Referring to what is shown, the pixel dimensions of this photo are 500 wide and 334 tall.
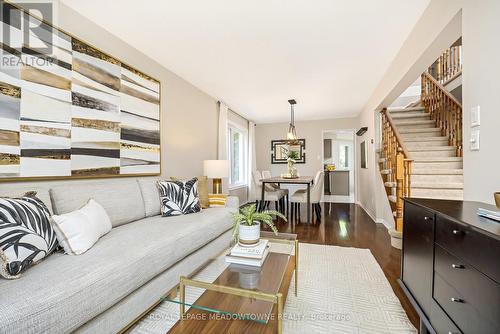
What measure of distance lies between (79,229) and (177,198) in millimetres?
1086

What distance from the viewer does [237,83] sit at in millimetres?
3701

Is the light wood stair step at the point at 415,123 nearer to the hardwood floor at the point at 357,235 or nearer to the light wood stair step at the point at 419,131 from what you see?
the light wood stair step at the point at 419,131

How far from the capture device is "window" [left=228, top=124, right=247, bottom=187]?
5.75 meters

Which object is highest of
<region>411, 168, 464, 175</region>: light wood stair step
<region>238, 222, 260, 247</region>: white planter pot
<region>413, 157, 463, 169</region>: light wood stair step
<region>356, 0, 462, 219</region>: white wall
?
<region>356, 0, 462, 219</region>: white wall

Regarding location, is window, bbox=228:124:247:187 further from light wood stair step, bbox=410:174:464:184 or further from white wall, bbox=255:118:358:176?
light wood stair step, bbox=410:174:464:184

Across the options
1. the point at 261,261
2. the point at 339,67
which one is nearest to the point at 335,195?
the point at 339,67

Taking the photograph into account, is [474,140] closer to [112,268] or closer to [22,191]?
[112,268]

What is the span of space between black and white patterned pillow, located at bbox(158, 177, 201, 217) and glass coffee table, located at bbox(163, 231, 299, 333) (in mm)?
977

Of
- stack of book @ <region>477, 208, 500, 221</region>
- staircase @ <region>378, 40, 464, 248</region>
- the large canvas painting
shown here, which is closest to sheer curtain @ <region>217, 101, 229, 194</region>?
the large canvas painting

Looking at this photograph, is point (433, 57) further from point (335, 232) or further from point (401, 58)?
point (335, 232)

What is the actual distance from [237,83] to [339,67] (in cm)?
155

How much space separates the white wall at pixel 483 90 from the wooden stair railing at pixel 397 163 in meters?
1.16

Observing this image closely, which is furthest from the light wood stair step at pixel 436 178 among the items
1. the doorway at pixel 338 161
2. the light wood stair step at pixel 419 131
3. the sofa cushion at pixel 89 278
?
the doorway at pixel 338 161

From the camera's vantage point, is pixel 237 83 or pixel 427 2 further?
pixel 237 83
